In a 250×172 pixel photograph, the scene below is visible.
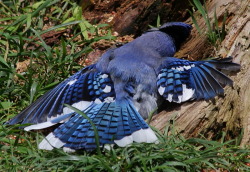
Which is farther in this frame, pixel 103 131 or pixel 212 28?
pixel 212 28

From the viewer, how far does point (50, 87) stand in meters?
4.69

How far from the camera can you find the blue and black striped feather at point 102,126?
144 inches

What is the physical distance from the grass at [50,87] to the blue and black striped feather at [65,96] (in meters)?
0.18

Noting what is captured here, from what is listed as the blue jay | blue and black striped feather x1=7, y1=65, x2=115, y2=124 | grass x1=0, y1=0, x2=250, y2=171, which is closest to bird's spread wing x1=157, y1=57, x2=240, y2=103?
the blue jay

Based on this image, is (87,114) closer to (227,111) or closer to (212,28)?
(227,111)

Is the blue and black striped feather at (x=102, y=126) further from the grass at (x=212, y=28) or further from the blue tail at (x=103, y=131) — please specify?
the grass at (x=212, y=28)

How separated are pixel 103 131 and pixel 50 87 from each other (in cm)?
112

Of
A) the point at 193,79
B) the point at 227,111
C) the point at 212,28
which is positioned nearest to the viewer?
the point at 227,111

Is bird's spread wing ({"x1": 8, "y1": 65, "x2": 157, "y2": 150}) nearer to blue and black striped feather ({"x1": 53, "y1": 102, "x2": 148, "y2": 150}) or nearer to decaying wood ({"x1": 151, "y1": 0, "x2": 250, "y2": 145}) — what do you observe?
blue and black striped feather ({"x1": 53, "y1": 102, "x2": 148, "y2": 150})

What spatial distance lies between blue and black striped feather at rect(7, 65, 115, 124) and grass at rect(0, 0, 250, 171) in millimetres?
176

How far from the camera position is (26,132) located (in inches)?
160

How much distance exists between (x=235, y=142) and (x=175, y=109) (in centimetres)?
49

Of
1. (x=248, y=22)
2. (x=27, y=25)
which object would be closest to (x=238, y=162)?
(x=248, y=22)

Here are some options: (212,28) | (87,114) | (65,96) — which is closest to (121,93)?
(87,114)
